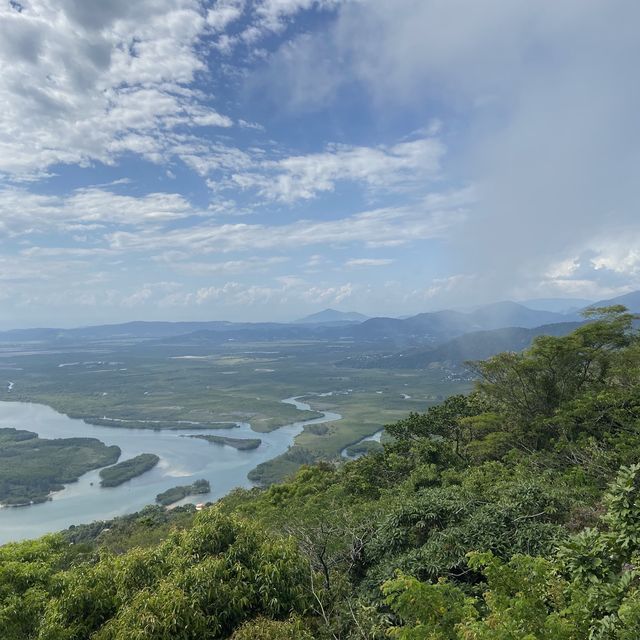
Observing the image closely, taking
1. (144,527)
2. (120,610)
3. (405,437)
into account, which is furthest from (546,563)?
(144,527)

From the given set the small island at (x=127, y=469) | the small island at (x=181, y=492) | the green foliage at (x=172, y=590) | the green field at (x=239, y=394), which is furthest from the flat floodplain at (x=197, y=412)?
the green foliage at (x=172, y=590)

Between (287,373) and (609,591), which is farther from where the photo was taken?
(287,373)

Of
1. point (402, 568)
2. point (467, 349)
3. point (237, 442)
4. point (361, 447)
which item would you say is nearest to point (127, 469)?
point (237, 442)

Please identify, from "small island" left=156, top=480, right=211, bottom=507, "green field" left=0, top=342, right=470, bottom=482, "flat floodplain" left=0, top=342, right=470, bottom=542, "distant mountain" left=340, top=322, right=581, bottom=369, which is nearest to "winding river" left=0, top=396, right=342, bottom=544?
"flat floodplain" left=0, top=342, right=470, bottom=542

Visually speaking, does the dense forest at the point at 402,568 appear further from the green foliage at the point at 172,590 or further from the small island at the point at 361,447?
the small island at the point at 361,447

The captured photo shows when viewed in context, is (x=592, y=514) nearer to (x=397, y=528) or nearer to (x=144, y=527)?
(x=397, y=528)

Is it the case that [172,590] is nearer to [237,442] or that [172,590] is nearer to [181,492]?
[181,492]
